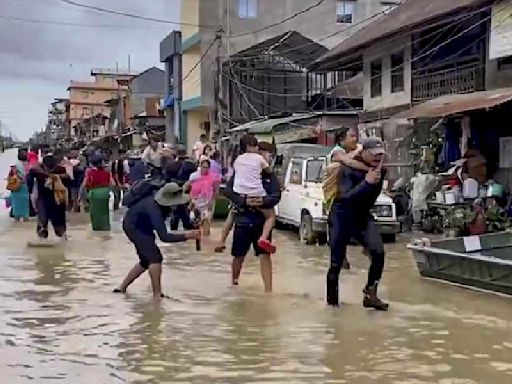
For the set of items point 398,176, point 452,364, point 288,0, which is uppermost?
point 288,0

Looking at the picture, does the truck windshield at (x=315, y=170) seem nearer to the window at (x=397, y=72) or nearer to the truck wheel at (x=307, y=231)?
the truck wheel at (x=307, y=231)

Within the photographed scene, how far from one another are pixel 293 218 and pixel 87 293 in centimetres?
860

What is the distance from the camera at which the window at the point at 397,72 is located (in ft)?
84.4

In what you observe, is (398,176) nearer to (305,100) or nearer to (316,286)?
(316,286)

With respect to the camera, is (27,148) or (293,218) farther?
(27,148)

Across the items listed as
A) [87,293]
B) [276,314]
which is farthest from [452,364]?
[87,293]

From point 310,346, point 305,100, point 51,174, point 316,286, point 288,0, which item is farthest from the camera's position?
point 288,0

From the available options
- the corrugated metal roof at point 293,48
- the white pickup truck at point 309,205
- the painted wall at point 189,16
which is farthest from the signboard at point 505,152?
the painted wall at point 189,16

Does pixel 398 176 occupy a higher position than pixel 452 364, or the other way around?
pixel 398 176

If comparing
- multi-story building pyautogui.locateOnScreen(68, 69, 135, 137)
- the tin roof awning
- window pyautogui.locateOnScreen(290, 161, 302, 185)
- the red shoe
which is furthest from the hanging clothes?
multi-story building pyautogui.locateOnScreen(68, 69, 135, 137)

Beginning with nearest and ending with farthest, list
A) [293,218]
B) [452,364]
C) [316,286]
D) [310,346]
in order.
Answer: [452,364] → [310,346] → [316,286] → [293,218]

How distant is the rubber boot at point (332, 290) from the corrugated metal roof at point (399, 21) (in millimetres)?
11819

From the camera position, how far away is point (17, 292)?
10789 mm

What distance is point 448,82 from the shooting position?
895 inches
